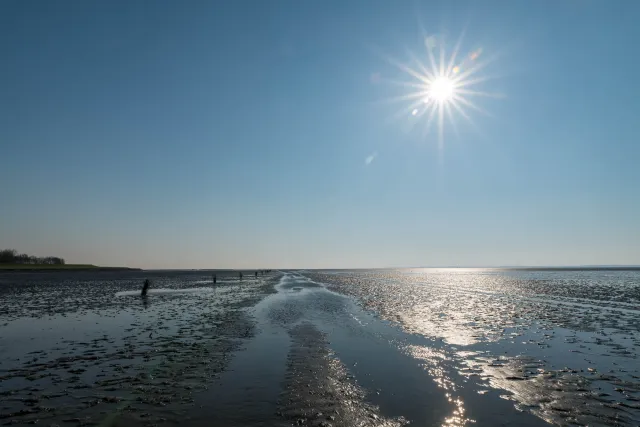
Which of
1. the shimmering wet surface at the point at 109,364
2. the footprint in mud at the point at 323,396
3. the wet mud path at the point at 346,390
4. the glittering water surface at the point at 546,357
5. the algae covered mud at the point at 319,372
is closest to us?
the footprint in mud at the point at 323,396

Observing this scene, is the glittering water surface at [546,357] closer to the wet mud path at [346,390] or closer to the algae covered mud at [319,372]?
the algae covered mud at [319,372]

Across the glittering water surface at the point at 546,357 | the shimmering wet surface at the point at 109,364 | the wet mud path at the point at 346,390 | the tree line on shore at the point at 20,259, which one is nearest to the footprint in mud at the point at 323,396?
the wet mud path at the point at 346,390

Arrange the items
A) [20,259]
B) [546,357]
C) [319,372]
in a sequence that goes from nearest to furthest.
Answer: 1. [319,372]
2. [546,357]
3. [20,259]

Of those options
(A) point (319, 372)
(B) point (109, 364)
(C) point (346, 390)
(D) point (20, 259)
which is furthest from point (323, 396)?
(D) point (20, 259)

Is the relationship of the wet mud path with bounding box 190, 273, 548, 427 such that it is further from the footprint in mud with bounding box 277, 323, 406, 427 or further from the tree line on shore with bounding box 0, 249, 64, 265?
the tree line on shore with bounding box 0, 249, 64, 265

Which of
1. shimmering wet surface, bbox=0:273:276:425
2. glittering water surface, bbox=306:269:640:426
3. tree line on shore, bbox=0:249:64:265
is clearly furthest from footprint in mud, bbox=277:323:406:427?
tree line on shore, bbox=0:249:64:265

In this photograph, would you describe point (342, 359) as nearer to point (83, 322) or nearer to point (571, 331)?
point (571, 331)

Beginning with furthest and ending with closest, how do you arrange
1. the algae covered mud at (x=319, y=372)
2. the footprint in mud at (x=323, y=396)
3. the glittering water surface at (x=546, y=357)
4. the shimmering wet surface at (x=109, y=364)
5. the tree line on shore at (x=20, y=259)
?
1. the tree line on shore at (x=20, y=259)
2. the glittering water surface at (x=546, y=357)
3. the shimmering wet surface at (x=109, y=364)
4. the algae covered mud at (x=319, y=372)
5. the footprint in mud at (x=323, y=396)

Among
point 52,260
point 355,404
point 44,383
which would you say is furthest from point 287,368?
point 52,260

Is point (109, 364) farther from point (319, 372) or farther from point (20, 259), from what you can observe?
point (20, 259)

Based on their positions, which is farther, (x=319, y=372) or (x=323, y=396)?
(x=319, y=372)

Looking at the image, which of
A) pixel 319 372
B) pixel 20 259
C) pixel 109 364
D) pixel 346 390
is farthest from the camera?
pixel 20 259

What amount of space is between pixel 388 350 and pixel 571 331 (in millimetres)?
12805

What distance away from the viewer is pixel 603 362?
44.8ft
